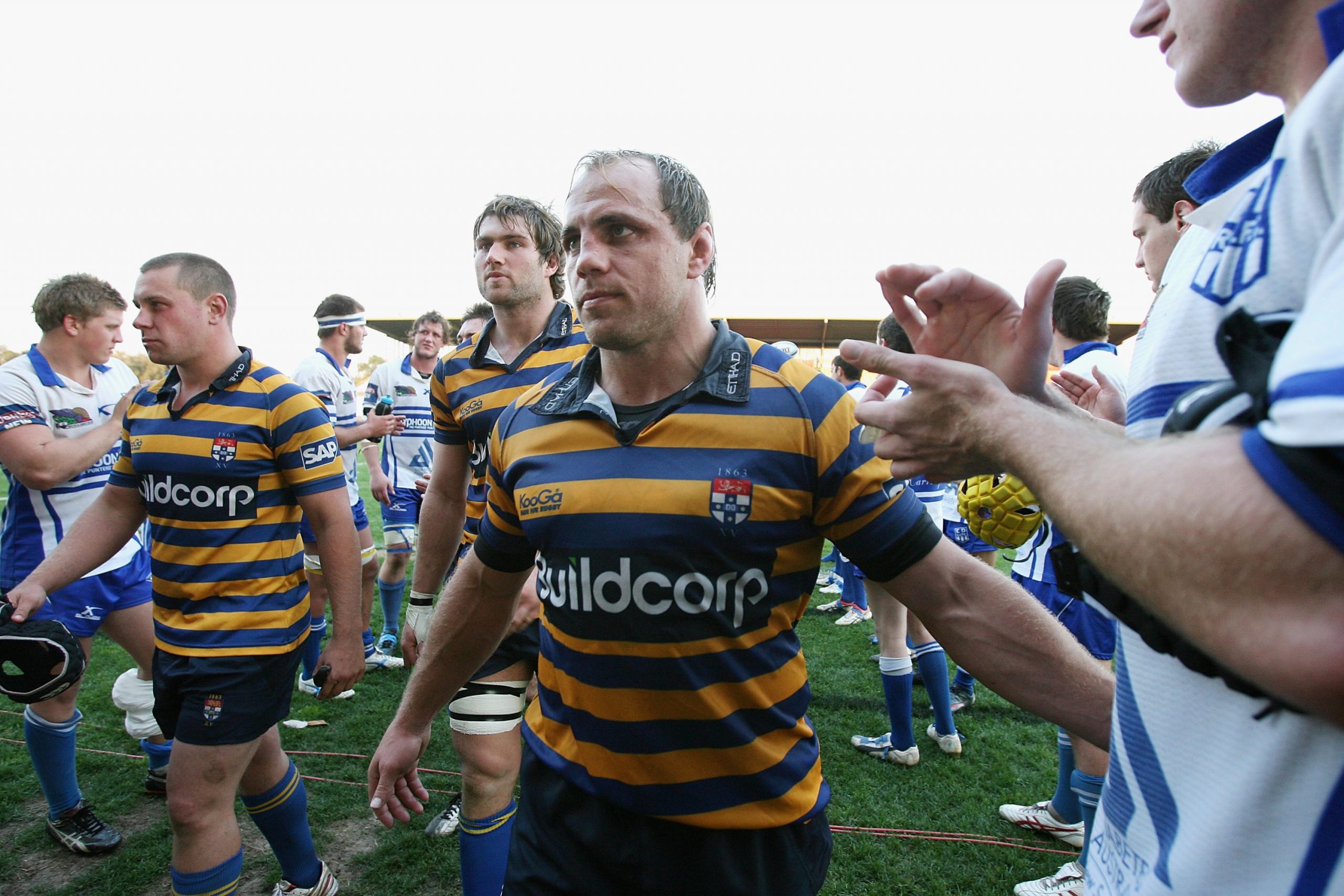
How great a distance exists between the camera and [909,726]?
4473mm

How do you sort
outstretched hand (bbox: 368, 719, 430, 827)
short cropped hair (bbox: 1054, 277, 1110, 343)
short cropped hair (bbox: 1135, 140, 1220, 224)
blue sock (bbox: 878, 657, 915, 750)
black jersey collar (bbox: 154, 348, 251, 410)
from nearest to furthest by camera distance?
outstretched hand (bbox: 368, 719, 430, 827) → short cropped hair (bbox: 1135, 140, 1220, 224) → black jersey collar (bbox: 154, 348, 251, 410) → short cropped hair (bbox: 1054, 277, 1110, 343) → blue sock (bbox: 878, 657, 915, 750)

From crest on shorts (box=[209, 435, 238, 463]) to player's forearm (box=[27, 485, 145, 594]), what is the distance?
640 millimetres

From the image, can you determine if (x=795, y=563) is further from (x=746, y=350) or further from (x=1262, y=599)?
(x=1262, y=599)

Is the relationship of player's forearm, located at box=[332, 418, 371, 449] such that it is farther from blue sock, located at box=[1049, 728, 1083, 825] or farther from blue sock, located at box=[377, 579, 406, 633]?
blue sock, located at box=[1049, 728, 1083, 825]

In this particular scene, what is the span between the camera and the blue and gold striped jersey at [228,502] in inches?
117

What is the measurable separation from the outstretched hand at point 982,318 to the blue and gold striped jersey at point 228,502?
102 inches

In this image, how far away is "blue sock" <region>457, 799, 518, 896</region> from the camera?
285 centimetres

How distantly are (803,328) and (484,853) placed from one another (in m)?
26.3

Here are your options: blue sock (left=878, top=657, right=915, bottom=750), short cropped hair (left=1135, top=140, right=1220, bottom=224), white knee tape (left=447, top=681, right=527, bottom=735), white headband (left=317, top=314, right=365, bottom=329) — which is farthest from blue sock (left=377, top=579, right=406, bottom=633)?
short cropped hair (left=1135, top=140, right=1220, bottom=224)

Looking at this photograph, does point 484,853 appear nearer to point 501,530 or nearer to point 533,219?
point 501,530

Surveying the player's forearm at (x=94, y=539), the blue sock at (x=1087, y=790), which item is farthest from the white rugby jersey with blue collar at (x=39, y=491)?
the blue sock at (x=1087, y=790)

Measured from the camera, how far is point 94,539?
3.22m

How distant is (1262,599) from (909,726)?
430cm

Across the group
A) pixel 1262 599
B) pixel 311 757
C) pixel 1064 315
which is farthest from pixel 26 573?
pixel 1064 315
